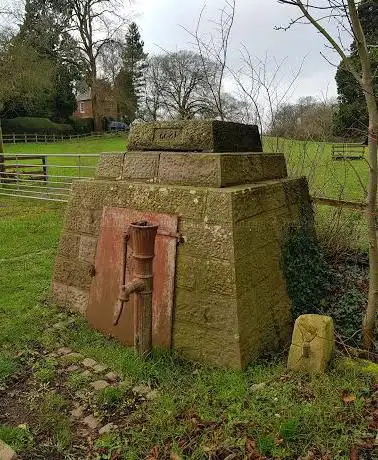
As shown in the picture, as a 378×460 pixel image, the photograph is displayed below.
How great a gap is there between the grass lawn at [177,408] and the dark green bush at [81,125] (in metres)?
38.5

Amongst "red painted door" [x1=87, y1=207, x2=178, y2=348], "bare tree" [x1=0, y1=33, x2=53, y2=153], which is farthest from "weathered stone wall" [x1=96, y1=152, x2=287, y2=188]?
"bare tree" [x1=0, y1=33, x2=53, y2=153]

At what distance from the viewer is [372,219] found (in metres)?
3.12

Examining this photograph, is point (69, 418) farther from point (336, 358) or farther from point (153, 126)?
point (153, 126)

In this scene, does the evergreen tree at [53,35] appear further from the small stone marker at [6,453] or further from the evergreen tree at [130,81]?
the small stone marker at [6,453]

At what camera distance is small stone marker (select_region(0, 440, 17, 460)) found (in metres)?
2.25

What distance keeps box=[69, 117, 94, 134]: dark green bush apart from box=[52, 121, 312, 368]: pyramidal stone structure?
37.8 meters

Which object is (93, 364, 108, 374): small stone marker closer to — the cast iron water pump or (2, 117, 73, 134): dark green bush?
the cast iron water pump

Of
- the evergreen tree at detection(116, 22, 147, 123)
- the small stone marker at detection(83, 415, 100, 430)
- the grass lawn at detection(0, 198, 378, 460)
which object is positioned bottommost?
the small stone marker at detection(83, 415, 100, 430)

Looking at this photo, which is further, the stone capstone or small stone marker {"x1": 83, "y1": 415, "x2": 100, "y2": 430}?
the stone capstone

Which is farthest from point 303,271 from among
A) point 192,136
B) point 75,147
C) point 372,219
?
point 75,147

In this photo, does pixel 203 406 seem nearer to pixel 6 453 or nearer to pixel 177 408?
pixel 177 408

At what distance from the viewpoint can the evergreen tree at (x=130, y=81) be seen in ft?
119

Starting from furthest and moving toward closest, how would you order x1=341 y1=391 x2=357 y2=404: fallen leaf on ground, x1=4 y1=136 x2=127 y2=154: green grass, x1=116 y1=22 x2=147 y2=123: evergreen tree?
x1=116 y1=22 x2=147 y2=123: evergreen tree
x1=4 y1=136 x2=127 y2=154: green grass
x1=341 y1=391 x2=357 y2=404: fallen leaf on ground

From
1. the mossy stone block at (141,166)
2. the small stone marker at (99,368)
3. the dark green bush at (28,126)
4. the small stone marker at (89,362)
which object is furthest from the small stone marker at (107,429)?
the dark green bush at (28,126)
